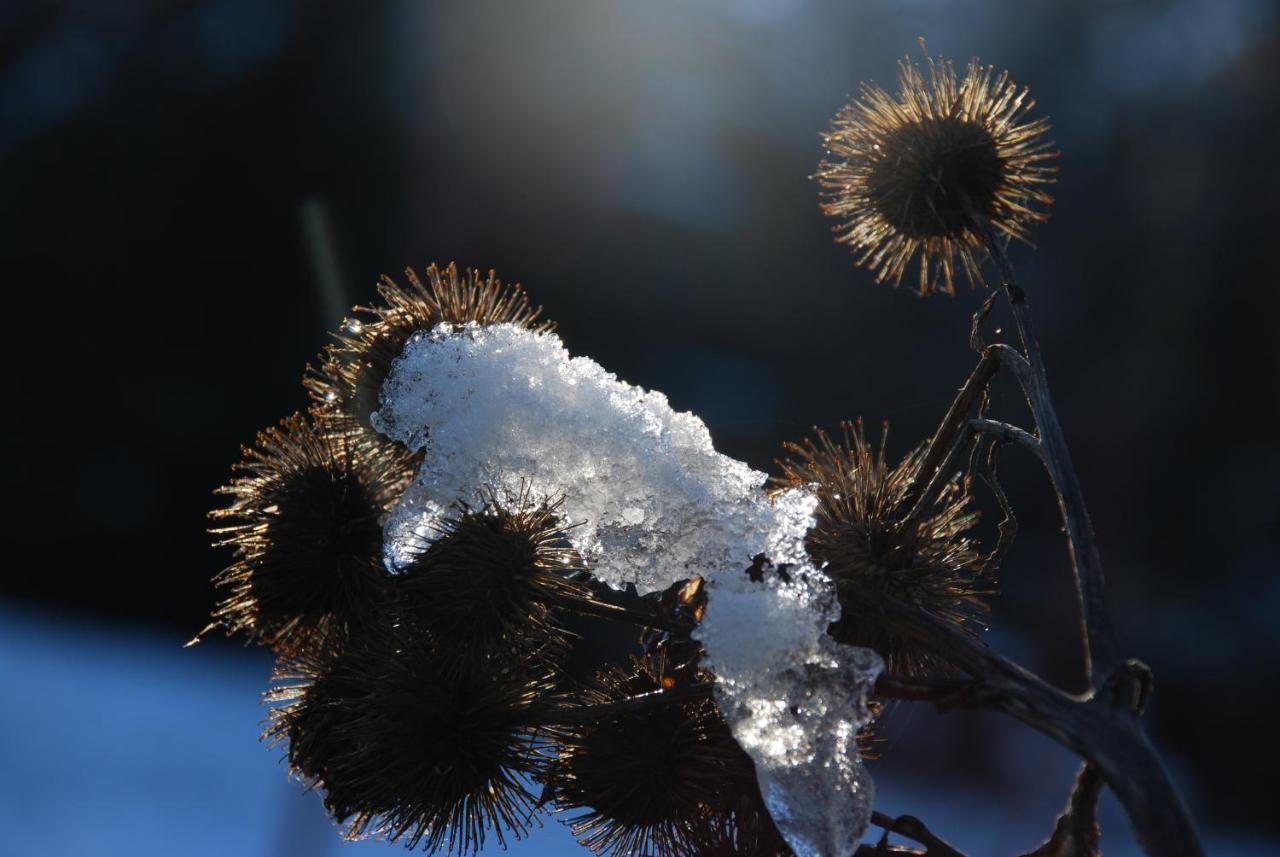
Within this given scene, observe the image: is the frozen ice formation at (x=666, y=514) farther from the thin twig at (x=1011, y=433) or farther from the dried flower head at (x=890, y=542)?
the thin twig at (x=1011, y=433)

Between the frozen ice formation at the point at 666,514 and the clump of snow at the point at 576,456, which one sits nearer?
the frozen ice formation at the point at 666,514

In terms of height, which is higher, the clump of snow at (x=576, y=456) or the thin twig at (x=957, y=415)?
the thin twig at (x=957, y=415)

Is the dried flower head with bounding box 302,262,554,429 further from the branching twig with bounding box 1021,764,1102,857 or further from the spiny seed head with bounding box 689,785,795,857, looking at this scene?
the branching twig with bounding box 1021,764,1102,857

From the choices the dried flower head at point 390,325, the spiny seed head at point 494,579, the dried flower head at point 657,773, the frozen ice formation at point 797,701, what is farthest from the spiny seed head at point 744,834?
the dried flower head at point 390,325

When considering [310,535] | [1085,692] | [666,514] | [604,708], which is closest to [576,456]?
[666,514]

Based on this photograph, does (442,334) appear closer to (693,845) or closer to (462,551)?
(462,551)

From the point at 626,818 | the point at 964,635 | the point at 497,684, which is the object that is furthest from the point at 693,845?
the point at 964,635
